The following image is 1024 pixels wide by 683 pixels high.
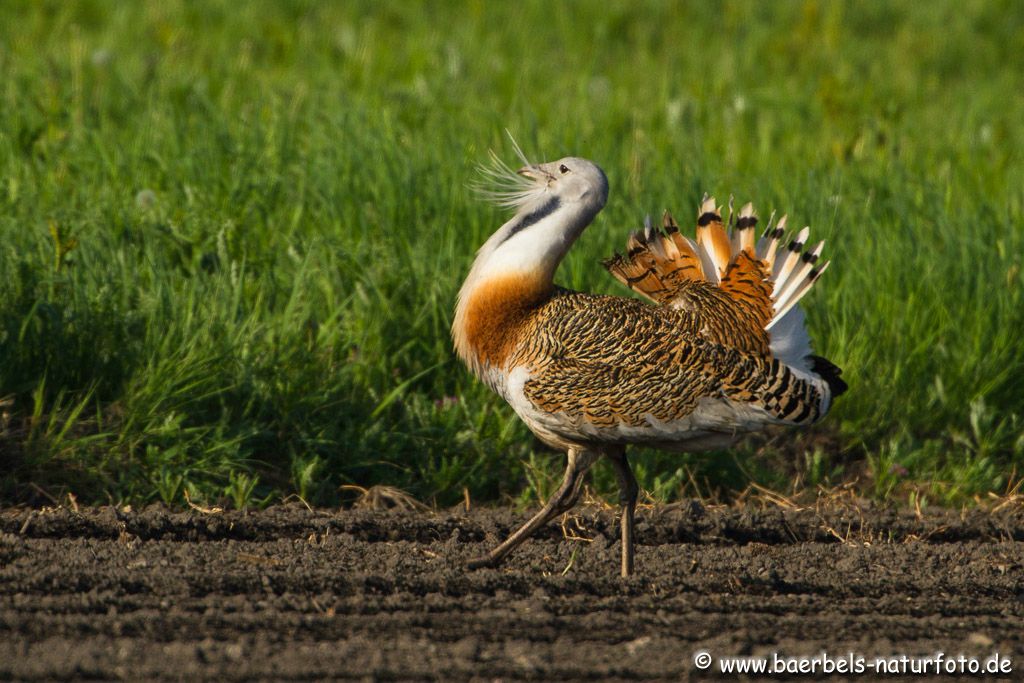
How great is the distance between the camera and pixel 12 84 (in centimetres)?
638

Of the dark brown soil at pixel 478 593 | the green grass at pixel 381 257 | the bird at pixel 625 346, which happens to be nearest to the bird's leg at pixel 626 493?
the bird at pixel 625 346

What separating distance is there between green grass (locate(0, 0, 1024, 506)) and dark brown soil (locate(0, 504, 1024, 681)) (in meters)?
0.35

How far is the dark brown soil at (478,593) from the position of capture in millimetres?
3068

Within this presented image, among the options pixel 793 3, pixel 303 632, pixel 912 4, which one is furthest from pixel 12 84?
pixel 912 4

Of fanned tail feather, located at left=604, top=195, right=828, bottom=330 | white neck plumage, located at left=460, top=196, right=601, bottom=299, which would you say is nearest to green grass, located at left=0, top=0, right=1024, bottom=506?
fanned tail feather, located at left=604, top=195, right=828, bottom=330

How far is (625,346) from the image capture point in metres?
4.07

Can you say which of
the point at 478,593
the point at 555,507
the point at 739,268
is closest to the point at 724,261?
the point at 739,268

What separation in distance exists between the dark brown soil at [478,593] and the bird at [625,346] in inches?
11.5

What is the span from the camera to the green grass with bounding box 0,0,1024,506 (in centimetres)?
475

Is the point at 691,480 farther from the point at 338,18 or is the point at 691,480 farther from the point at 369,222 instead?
the point at 338,18

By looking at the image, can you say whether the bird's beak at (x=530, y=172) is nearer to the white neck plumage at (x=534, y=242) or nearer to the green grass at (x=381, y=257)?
the white neck plumage at (x=534, y=242)

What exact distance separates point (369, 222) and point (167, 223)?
2.58 ft

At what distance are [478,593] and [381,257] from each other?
2.03 metres

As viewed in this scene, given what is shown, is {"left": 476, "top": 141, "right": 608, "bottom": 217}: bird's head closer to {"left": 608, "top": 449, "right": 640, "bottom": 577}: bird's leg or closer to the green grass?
{"left": 608, "top": 449, "right": 640, "bottom": 577}: bird's leg
